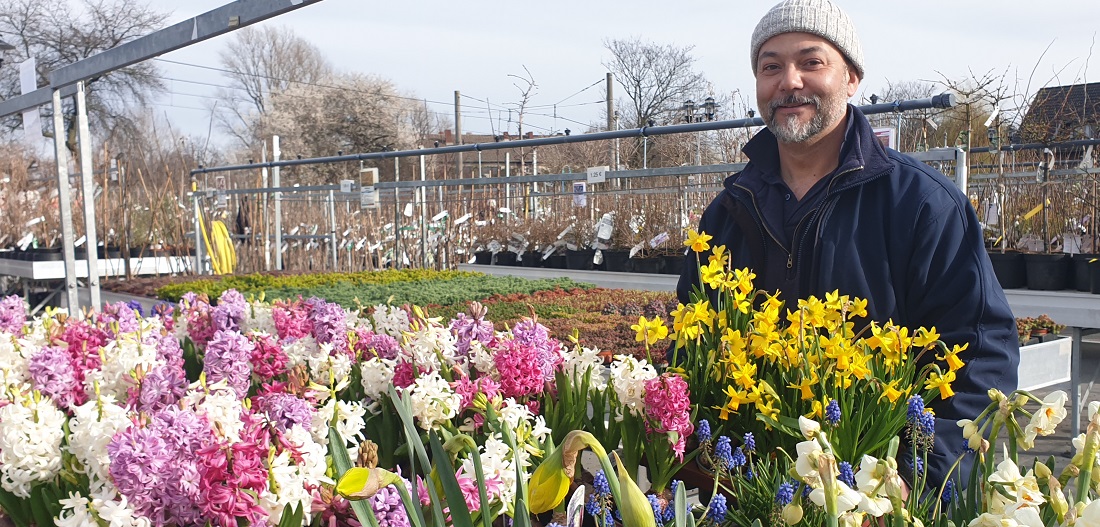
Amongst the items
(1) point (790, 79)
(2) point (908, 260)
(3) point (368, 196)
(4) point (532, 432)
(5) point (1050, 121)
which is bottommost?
(4) point (532, 432)

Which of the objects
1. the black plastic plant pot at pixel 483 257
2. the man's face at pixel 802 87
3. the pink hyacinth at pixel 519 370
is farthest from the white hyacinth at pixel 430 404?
the black plastic plant pot at pixel 483 257

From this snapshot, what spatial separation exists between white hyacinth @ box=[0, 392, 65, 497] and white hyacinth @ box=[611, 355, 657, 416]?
3.62 feet

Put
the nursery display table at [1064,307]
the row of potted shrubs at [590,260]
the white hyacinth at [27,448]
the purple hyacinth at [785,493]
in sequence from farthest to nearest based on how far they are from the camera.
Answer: the row of potted shrubs at [590,260], the nursery display table at [1064,307], the white hyacinth at [27,448], the purple hyacinth at [785,493]

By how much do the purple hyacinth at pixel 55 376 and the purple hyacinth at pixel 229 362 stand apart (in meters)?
0.37

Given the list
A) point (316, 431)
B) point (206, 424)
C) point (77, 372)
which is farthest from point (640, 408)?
point (77, 372)

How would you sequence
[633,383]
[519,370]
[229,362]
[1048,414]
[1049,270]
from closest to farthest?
[1048,414], [633,383], [519,370], [229,362], [1049,270]

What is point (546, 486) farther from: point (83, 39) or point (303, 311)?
point (83, 39)

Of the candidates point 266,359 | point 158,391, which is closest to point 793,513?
point 158,391

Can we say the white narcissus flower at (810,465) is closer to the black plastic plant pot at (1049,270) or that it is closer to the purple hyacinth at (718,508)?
the purple hyacinth at (718,508)

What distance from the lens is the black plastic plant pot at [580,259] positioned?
31.3 feet

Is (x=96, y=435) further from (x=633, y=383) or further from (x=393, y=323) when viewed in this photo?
(x=393, y=323)

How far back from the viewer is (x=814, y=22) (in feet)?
6.27

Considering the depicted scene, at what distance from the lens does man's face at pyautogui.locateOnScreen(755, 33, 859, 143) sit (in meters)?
1.95

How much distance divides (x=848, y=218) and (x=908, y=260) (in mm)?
158
